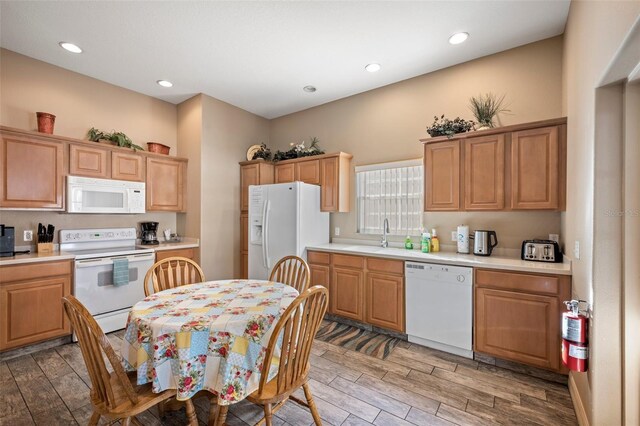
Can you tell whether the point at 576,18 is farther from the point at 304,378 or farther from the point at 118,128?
the point at 118,128

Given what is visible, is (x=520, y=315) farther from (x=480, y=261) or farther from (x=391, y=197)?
(x=391, y=197)

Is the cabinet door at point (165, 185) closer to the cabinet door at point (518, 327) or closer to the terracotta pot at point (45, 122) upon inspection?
the terracotta pot at point (45, 122)

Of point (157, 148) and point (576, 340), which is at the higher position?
point (157, 148)

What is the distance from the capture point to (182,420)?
1.86m

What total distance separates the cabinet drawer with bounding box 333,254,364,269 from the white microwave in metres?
2.65

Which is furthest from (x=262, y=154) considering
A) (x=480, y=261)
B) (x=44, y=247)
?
(x=480, y=261)

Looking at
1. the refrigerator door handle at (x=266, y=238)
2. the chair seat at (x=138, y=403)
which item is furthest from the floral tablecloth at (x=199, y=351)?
the refrigerator door handle at (x=266, y=238)

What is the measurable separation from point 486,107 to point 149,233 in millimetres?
4449

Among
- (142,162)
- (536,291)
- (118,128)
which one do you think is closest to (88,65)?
(118,128)

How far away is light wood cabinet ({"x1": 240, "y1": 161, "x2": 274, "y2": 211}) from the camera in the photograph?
4.33 metres

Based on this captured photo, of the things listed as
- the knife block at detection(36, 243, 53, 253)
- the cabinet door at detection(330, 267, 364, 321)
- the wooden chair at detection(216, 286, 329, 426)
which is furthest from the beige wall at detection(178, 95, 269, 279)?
the wooden chair at detection(216, 286, 329, 426)

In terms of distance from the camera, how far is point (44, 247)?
3031 millimetres

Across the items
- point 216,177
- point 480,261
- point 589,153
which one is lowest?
point 480,261

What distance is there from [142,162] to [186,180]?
61cm
